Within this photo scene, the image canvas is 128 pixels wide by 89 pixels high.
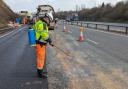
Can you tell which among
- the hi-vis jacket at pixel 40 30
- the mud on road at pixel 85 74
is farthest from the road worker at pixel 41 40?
the mud on road at pixel 85 74

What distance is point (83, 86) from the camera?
29.5 feet

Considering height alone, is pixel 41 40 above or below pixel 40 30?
below

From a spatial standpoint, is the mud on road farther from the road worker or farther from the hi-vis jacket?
the hi-vis jacket

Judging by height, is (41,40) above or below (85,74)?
above

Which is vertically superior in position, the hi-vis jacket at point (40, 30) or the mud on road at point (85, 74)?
the hi-vis jacket at point (40, 30)

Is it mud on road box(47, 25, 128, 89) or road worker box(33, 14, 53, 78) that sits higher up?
road worker box(33, 14, 53, 78)

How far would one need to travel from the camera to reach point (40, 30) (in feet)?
35.2

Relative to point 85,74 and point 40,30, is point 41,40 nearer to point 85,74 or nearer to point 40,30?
point 40,30

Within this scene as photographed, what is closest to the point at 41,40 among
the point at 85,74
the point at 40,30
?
A: the point at 40,30

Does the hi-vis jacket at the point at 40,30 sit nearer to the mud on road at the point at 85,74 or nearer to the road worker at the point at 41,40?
the road worker at the point at 41,40

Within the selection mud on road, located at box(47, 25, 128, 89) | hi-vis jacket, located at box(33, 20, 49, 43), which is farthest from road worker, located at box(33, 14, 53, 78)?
mud on road, located at box(47, 25, 128, 89)

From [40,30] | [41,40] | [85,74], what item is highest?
[40,30]

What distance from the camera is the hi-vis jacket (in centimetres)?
1070

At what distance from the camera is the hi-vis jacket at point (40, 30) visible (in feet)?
35.1
